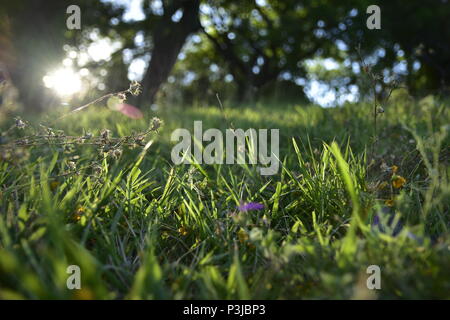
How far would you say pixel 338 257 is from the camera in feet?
2.89

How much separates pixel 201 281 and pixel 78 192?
Answer: 70 cm

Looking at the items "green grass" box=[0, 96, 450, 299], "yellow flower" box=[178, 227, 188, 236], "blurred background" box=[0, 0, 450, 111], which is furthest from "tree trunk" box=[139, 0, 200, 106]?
"yellow flower" box=[178, 227, 188, 236]

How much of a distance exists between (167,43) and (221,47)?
21.5 feet

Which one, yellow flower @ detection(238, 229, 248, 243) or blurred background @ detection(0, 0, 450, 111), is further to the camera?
blurred background @ detection(0, 0, 450, 111)

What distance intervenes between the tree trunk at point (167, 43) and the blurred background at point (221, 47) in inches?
0.7

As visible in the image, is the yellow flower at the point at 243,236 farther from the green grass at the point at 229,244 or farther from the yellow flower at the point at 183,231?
the yellow flower at the point at 183,231

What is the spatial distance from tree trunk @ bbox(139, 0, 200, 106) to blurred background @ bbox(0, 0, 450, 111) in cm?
2

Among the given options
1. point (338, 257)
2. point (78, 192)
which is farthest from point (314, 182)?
point (78, 192)

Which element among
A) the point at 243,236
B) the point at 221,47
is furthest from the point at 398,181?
the point at 221,47

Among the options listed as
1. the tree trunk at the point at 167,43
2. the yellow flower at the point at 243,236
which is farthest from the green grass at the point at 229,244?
the tree trunk at the point at 167,43

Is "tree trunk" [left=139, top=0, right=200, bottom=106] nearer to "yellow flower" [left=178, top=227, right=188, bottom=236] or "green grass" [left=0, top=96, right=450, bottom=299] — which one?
"green grass" [left=0, top=96, right=450, bottom=299]

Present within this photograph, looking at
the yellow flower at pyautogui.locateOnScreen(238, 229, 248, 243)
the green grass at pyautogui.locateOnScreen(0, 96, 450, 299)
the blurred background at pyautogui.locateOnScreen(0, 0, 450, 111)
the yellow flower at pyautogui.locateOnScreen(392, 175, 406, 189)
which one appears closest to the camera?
the green grass at pyautogui.locateOnScreen(0, 96, 450, 299)

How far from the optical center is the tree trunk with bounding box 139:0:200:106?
17.0 ft
